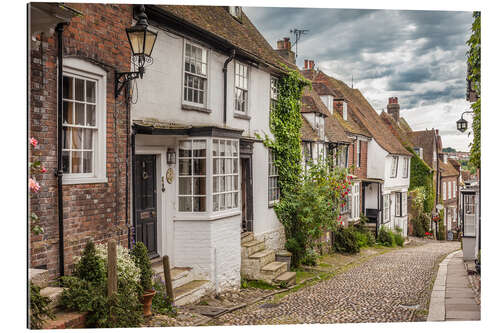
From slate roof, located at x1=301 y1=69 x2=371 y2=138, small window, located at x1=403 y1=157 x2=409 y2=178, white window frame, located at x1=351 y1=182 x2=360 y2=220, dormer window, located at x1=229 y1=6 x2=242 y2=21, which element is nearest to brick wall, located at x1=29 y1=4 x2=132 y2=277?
dormer window, located at x1=229 y1=6 x2=242 y2=21

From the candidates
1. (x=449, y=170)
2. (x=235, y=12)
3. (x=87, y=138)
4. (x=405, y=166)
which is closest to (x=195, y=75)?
(x=235, y=12)

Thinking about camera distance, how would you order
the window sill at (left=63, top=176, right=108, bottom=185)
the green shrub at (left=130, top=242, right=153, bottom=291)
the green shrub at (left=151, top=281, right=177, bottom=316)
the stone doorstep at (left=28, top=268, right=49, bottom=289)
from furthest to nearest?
the green shrub at (left=151, top=281, right=177, bottom=316), the green shrub at (left=130, top=242, right=153, bottom=291), the window sill at (left=63, top=176, right=108, bottom=185), the stone doorstep at (left=28, top=268, right=49, bottom=289)

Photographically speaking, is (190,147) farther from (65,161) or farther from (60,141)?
(60,141)

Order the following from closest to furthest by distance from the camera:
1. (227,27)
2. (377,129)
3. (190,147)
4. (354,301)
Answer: (354,301), (190,147), (227,27), (377,129)

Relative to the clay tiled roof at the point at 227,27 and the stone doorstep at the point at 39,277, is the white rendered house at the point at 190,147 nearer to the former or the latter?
the clay tiled roof at the point at 227,27

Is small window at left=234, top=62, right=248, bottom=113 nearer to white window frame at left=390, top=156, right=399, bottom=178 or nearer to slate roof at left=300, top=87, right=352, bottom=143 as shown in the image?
slate roof at left=300, top=87, right=352, bottom=143

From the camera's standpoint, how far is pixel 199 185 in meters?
8.32

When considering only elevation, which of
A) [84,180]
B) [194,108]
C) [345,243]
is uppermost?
[194,108]

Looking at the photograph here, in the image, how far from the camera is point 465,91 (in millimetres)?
7754

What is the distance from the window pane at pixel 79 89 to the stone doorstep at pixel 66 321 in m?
2.52

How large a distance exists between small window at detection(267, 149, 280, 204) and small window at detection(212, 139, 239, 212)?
2.52 meters

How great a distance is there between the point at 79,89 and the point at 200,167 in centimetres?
286

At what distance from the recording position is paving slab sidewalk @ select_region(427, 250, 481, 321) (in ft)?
22.6

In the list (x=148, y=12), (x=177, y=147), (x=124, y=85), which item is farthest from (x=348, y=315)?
(x=148, y=12)
